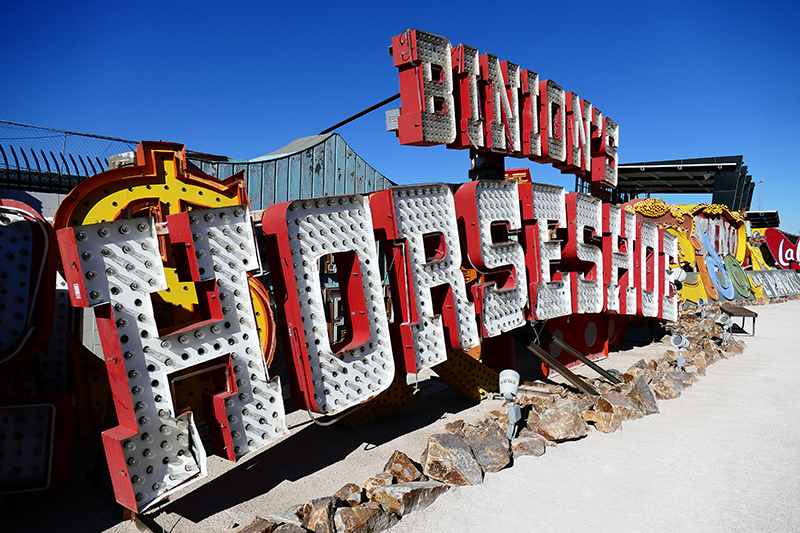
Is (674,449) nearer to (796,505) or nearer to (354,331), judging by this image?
→ (796,505)

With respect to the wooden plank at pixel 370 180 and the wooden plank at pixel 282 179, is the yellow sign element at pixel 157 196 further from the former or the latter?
the wooden plank at pixel 370 180

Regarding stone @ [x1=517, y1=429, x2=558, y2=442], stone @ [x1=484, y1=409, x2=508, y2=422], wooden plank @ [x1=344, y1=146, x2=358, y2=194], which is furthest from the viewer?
wooden plank @ [x1=344, y1=146, x2=358, y2=194]

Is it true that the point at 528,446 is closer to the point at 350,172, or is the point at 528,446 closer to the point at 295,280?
the point at 295,280

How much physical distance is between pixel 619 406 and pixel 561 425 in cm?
122

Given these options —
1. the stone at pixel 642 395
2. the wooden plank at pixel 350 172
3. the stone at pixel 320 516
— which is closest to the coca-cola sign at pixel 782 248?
the stone at pixel 642 395

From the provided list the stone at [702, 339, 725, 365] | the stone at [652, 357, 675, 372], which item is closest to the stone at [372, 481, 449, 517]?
the stone at [652, 357, 675, 372]

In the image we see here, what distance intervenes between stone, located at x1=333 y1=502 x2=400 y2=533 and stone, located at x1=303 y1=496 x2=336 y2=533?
0.19ft

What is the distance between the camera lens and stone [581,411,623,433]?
628 cm

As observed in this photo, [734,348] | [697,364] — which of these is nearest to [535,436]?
[697,364]

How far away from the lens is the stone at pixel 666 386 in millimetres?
7648

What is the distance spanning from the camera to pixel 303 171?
8672 millimetres

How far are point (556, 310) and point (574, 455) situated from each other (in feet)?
9.10

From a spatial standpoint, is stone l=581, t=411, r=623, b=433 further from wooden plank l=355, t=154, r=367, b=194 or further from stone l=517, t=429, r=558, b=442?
wooden plank l=355, t=154, r=367, b=194

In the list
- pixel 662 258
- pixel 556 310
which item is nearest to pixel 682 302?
pixel 662 258
